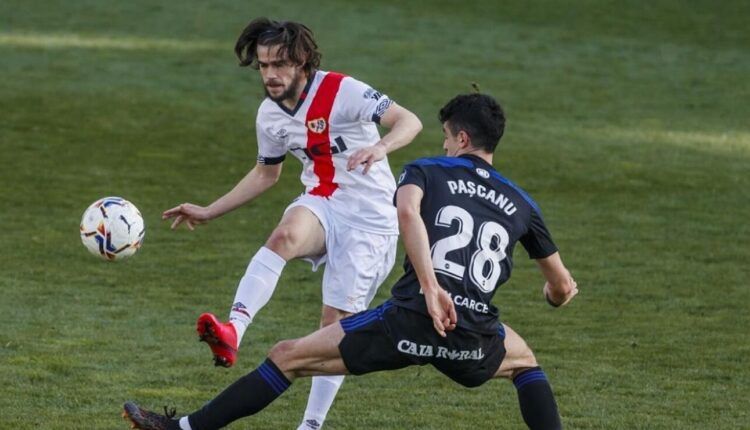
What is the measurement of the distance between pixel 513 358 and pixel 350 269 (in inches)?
55.8

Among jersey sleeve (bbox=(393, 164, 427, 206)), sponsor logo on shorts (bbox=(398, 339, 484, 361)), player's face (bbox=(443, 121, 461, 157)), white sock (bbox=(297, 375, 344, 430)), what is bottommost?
Result: white sock (bbox=(297, 375, 344, 430))

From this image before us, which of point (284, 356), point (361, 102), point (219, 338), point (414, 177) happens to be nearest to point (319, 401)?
point (219, 338)

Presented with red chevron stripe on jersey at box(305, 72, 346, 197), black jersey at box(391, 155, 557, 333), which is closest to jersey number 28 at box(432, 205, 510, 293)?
black jersey at box(391, 155, 557, 333)

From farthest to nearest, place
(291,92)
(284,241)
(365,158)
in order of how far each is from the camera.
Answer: (291,92), (284,241), (365,158)

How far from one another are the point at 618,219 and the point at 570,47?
12290 millimetres

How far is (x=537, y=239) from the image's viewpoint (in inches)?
243

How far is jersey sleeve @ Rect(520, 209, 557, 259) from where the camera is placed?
6.14m

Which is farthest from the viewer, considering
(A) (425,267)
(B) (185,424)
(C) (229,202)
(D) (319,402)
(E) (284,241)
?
(C) (229,202)

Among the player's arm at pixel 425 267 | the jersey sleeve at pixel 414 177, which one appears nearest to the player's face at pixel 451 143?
the jersey sleeve at pixel 414 177

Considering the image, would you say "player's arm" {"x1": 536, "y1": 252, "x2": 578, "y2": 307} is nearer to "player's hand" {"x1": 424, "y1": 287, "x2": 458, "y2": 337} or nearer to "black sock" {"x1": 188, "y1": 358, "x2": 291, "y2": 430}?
"player's hand" {"x1": 424, "y1": 287, "x2": 458, "y2": 337}

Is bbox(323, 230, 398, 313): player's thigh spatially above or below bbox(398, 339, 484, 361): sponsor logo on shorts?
below

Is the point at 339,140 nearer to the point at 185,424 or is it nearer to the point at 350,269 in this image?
the point at 350,269

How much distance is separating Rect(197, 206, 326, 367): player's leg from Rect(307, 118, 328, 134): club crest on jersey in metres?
0.48

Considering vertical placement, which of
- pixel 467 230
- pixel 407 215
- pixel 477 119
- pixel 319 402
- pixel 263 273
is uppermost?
pixel 477 119
